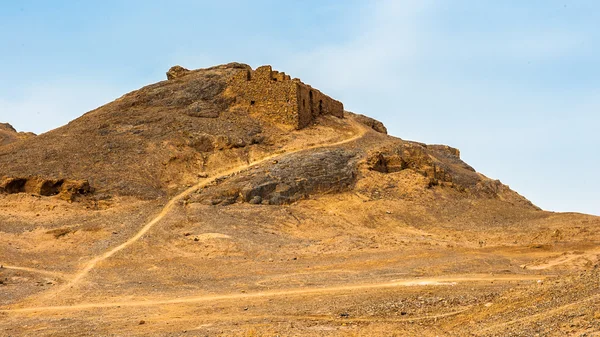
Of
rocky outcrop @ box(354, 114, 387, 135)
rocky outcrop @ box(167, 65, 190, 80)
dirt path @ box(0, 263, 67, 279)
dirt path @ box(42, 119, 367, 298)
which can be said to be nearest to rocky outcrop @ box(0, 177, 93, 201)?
dirt path @ box(42, 119, 367, 298)

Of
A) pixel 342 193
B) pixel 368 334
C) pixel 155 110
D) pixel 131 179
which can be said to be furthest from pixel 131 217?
pixel 368 334

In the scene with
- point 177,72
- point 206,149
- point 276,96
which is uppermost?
point 177,72

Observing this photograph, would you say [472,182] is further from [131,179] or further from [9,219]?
[9,219]

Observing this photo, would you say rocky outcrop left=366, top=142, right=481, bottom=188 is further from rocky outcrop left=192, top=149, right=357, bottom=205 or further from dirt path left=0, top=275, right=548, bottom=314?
dirt path left=0, top=275, right=548, bottom=314

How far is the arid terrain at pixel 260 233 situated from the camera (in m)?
11.6

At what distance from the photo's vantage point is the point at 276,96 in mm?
34906

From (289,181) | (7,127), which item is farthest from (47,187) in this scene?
(7,127)

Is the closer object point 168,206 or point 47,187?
point 168,206

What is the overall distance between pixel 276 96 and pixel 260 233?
13.1 meters

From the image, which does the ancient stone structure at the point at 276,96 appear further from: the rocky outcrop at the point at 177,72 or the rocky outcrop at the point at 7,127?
the rocky outcrop at the point at 7,127

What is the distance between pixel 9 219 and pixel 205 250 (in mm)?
8611

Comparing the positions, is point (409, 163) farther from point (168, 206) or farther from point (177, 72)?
point (177, 72)

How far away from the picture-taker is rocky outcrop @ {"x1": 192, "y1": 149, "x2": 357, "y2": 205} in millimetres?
27094

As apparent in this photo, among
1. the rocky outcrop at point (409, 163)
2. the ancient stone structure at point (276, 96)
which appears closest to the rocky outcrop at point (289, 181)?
the rocky outcrop at point (409, 163)
